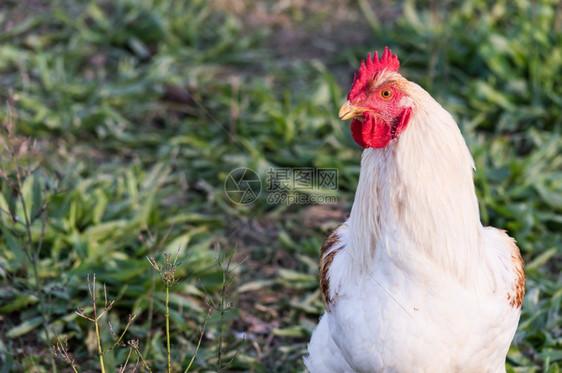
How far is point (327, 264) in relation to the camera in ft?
10.6

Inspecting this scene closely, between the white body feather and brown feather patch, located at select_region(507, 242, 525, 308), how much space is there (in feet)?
0.17

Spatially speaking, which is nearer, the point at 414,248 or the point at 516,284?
the point at 414,248

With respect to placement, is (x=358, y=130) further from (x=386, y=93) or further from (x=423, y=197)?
(x=423, y=197)

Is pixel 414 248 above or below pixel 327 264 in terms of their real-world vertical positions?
above

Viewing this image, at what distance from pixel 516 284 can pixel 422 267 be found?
530 mm

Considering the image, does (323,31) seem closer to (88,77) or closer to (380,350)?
(88,77)

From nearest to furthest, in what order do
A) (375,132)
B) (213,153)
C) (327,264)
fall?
(375,132), (327,264), (213,153)

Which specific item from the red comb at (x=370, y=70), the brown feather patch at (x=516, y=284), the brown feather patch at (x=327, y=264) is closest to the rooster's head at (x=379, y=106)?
the red comb at (x=370, y=70)

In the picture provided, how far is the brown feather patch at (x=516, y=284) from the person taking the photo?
2.87m

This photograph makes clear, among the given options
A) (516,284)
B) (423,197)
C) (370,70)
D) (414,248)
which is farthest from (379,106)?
(516,284)

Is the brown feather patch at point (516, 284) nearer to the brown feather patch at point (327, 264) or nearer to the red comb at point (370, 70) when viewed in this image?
the brown feather patch at point (327, 264)

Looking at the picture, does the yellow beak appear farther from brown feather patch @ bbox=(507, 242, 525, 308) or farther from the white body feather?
brown feather patch @ bbox=(507, 242, 525, 308)

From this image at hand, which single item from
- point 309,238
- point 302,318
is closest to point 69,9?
point 309,238

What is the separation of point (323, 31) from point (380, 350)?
5.17 metres
